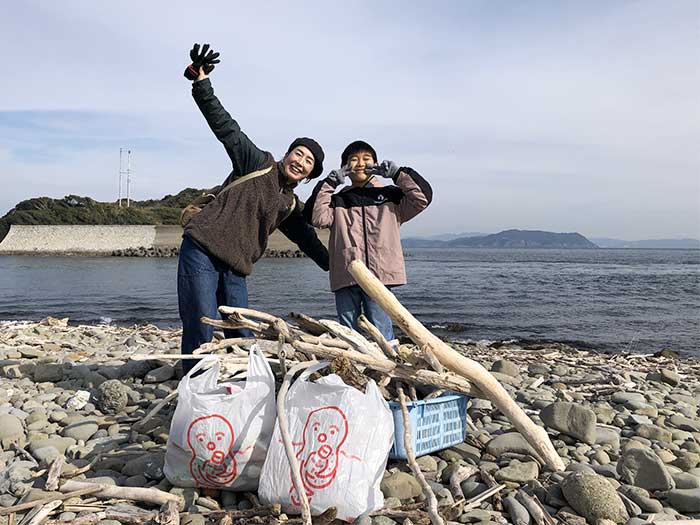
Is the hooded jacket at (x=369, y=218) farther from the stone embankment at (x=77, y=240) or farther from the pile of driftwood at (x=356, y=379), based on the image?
the stone embankment at (x=77, y=240)

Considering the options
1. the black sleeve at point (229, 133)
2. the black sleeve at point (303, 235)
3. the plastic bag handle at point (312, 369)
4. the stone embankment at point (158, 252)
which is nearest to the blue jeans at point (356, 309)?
the black sleeve at point (303, 235)

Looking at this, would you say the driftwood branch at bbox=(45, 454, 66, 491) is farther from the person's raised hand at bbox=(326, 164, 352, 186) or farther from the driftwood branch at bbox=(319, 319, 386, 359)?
the person's raised hand at bbox=(326, 164, 352, 186)

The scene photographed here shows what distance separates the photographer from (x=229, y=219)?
405cm

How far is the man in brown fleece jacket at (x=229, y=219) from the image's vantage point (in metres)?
4.02

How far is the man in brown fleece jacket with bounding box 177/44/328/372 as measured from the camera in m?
4.02

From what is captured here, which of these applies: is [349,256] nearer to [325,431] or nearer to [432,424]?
[432,424]

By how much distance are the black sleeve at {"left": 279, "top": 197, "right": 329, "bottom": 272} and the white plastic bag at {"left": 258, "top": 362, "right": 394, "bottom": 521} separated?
2.17 meters

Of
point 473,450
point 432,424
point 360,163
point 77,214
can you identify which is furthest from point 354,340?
point 77,214

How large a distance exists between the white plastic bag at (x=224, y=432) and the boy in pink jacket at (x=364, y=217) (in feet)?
5.70

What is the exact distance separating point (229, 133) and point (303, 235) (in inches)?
42.9

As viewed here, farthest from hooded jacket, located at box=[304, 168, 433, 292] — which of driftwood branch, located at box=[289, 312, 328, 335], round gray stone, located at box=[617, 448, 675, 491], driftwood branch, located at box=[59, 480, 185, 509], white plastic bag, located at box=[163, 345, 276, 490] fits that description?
driftwood branch, located at box=[59, 480, 185, 509]

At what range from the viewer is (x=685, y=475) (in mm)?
3193

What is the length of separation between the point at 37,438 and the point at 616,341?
11108mm

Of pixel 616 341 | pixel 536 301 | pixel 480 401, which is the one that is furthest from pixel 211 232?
pixel 536 301
